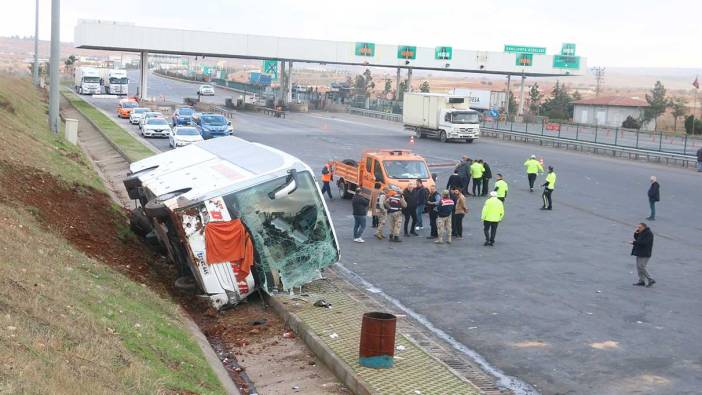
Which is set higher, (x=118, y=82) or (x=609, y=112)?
(x=118, y=82)

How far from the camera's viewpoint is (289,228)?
14.7m

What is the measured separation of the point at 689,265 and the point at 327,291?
30.4 ft

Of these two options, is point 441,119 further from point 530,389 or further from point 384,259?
point 530,389

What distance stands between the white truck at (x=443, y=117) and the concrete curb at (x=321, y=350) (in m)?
42.5

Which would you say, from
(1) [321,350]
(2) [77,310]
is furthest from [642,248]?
(2) [77,310]

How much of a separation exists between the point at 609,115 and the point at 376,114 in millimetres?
23634

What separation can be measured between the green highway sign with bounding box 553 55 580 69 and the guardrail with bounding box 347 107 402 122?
19867 millimetres

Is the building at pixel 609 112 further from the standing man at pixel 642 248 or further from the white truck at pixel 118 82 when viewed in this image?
the standing man at pixel 642 248

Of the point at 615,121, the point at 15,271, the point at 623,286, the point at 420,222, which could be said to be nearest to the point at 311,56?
the point at 615,121

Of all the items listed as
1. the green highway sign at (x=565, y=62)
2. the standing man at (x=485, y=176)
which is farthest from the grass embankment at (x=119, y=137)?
the green highway sign at (x=565, y=62)

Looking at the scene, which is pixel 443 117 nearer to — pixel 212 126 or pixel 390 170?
pixel 212 126

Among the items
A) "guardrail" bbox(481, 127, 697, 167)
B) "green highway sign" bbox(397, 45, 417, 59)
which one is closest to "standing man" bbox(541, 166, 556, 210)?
"guardrail" bbox(481, 127, 697, 167)

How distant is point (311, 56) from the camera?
8488 cm

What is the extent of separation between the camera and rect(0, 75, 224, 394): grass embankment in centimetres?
814
